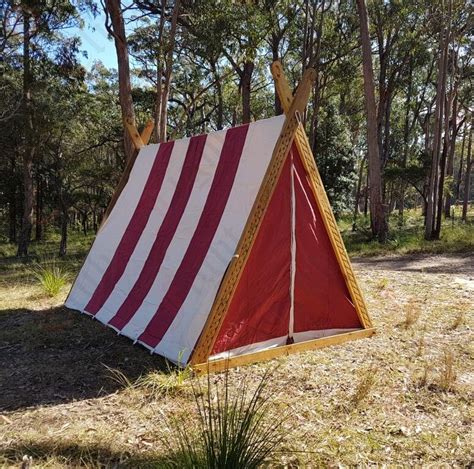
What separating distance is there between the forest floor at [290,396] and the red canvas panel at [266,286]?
27 centimetres

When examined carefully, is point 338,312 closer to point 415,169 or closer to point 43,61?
point 43,61

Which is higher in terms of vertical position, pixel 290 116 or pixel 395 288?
pixel 290 116

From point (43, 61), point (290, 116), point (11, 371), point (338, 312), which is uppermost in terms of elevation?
point (43, 61)

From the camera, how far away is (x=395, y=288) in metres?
6.27

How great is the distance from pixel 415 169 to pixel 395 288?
12.0m

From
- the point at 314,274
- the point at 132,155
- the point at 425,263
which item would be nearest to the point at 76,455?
the point at 314,274

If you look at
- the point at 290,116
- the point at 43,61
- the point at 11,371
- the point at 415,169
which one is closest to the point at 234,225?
the point at 290,116

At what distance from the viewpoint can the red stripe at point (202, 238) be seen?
148 inches

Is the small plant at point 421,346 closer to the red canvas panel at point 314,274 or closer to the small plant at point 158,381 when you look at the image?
the red canvas panel at point 314,274

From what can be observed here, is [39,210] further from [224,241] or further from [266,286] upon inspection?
[266,286]

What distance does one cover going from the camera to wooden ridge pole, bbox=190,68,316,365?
3.32 metres

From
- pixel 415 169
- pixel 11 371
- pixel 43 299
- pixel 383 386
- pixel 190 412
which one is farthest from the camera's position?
pixel 415 169

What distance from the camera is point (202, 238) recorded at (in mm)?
3949

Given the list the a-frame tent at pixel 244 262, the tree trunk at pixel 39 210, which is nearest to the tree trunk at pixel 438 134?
the a-frame tent at pixel 244 262
